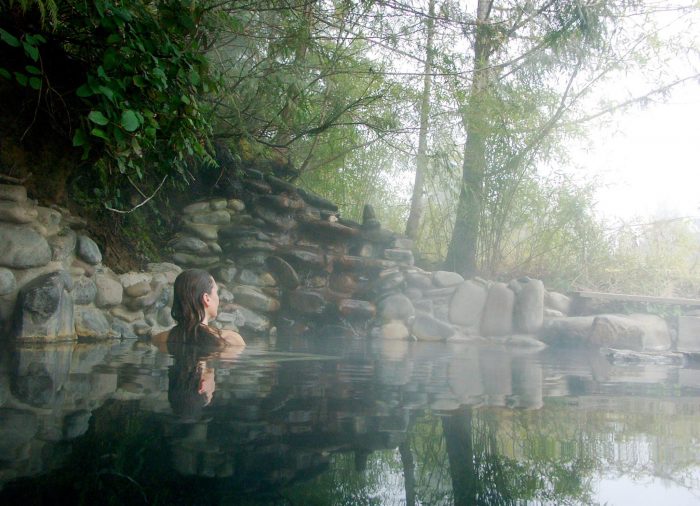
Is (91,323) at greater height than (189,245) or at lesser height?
lesser

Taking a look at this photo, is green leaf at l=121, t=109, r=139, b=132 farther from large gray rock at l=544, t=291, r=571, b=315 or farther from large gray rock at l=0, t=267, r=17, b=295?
large gray rock at l=544, t=291, r=571, b=315

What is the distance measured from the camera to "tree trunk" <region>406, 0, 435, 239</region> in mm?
5121

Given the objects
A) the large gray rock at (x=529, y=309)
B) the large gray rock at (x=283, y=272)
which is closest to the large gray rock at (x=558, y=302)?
the large gray rock at (x=529, y=309)

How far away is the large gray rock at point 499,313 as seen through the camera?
6.83 meters

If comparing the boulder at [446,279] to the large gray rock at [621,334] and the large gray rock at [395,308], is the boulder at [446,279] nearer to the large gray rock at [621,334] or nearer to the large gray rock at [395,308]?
the large gray rock at [395,308]

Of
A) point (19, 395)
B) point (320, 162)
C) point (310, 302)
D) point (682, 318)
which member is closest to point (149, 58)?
point (19, 395)

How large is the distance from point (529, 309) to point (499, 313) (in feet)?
1.13

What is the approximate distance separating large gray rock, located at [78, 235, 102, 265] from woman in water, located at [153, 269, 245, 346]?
1426mm

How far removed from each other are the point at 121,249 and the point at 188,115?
6.97 ft

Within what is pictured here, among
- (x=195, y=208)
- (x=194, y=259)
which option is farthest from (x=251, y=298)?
(x=195, y=208)

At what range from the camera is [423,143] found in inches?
281

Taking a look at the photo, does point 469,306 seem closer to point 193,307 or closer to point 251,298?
point 251,298

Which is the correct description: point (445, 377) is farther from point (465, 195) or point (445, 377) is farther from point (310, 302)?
point (465, 195)

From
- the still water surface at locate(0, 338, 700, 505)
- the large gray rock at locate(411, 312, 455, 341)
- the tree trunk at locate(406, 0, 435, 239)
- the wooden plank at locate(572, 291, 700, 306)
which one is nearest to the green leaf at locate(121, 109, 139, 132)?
the still water surface at locate(0, 338, 700, 505)
